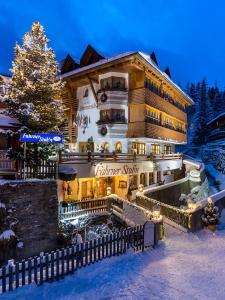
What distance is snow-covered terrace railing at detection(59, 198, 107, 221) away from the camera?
17972 millimetres

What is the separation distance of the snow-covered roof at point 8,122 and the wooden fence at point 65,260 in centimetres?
905

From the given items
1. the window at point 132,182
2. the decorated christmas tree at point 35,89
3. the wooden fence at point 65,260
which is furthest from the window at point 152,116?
the wooden fence at point 65,260

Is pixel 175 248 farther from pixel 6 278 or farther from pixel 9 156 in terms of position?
pixel 9 156

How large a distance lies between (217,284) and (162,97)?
96.1 ft

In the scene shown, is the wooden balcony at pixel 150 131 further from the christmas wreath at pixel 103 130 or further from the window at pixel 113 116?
the christmas wreath at pixel 103 130

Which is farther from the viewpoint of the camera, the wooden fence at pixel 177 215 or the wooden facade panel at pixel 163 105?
the wooden facade panel at pixel 163 105

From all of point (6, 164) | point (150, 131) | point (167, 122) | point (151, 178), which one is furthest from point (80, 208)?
point (167, 122)

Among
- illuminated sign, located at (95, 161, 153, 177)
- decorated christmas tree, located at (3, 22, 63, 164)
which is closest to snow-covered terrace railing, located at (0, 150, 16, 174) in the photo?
decorated christmas tree, located at (3, 22, 63, 164)

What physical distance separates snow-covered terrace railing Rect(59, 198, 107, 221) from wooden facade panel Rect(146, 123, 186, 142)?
40.0 ft

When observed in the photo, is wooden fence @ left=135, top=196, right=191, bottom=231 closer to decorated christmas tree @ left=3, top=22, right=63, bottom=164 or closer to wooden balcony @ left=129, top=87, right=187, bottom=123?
decorated christmas tree @ left=3, top=22, right=63, bottom=164

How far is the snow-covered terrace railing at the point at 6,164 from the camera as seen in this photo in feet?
53.3

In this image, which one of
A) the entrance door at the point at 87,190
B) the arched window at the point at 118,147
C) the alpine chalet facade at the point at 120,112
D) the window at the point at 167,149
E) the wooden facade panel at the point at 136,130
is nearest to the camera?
the entrance door at the point at 87,190

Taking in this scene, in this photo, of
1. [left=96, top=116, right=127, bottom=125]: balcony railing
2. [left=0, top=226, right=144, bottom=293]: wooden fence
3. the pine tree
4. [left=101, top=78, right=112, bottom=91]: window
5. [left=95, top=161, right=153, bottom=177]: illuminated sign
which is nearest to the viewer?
[left=0, top=226, right=144, bottom=293]: wooden fence

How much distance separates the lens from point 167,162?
3225 cm
